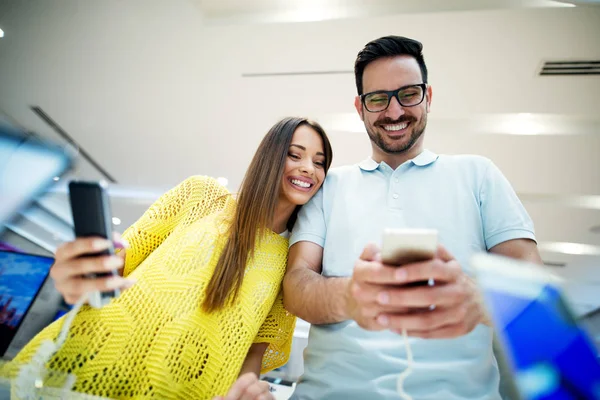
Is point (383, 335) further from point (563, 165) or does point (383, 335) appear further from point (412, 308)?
point (563, 165)

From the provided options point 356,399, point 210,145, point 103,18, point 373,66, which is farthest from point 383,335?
point 210,145

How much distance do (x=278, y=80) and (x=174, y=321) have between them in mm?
2361

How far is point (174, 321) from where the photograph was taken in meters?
0.98

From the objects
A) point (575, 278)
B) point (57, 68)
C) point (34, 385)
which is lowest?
point (34, 385)

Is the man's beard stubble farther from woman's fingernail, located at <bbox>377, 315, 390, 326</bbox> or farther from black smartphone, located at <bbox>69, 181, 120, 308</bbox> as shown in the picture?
black smartphone, located at <bbox>69, 181, 120, 308</bbox>

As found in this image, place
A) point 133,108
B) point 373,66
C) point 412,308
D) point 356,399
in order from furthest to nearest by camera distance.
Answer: point 133,108
point 373,66
point 356,399
point 412,308

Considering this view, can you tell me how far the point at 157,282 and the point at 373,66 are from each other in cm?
116

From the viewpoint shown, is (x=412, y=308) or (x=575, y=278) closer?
(x=575, y=278)

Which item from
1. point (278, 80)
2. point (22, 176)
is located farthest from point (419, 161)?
point (278, 80)

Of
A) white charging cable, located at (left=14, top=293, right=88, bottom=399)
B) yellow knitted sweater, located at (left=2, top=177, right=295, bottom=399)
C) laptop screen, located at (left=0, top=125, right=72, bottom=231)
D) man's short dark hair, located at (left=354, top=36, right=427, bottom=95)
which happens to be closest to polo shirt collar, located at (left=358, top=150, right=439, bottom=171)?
man's short dark hair, located at (left=354, top=36, right=427, bottom=95)

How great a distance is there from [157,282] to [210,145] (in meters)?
2.72

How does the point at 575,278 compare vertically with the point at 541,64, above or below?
below

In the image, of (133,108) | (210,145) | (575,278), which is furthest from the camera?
(210,145)

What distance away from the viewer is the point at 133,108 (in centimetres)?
315
